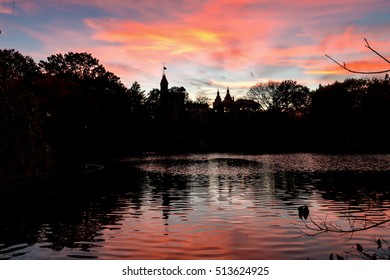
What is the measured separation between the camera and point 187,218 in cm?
1611

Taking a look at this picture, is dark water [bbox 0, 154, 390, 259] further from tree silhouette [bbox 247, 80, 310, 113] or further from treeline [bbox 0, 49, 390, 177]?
tree silhouette [bbox 247, 80, 310, 113]

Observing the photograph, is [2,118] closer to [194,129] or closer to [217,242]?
[217,242]

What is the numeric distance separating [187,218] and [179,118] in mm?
106867

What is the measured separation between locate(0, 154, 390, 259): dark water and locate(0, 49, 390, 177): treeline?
8531mm

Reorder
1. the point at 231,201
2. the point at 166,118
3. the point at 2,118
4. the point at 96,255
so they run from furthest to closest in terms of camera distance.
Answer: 1. the point at 166,118
2. the point at 2,118
3. the point at 231,201
4. the point at 96,255

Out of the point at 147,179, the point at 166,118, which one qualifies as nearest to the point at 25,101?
the point at 147,179

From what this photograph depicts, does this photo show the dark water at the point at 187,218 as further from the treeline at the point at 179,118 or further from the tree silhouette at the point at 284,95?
the tree silhouette at the point at 284,95

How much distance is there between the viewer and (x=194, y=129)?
117m

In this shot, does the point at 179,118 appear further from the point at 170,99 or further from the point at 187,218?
the point at 187,218

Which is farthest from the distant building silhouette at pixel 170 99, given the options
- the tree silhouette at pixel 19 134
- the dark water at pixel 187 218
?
the dark water at pixel 187 218

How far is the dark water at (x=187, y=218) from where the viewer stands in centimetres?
1112

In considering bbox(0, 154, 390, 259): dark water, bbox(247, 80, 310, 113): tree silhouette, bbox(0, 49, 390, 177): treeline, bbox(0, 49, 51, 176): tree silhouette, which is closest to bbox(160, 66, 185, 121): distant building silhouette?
bbox(0, 49, 390, 177): treeline

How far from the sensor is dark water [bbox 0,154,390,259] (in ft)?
36.5
